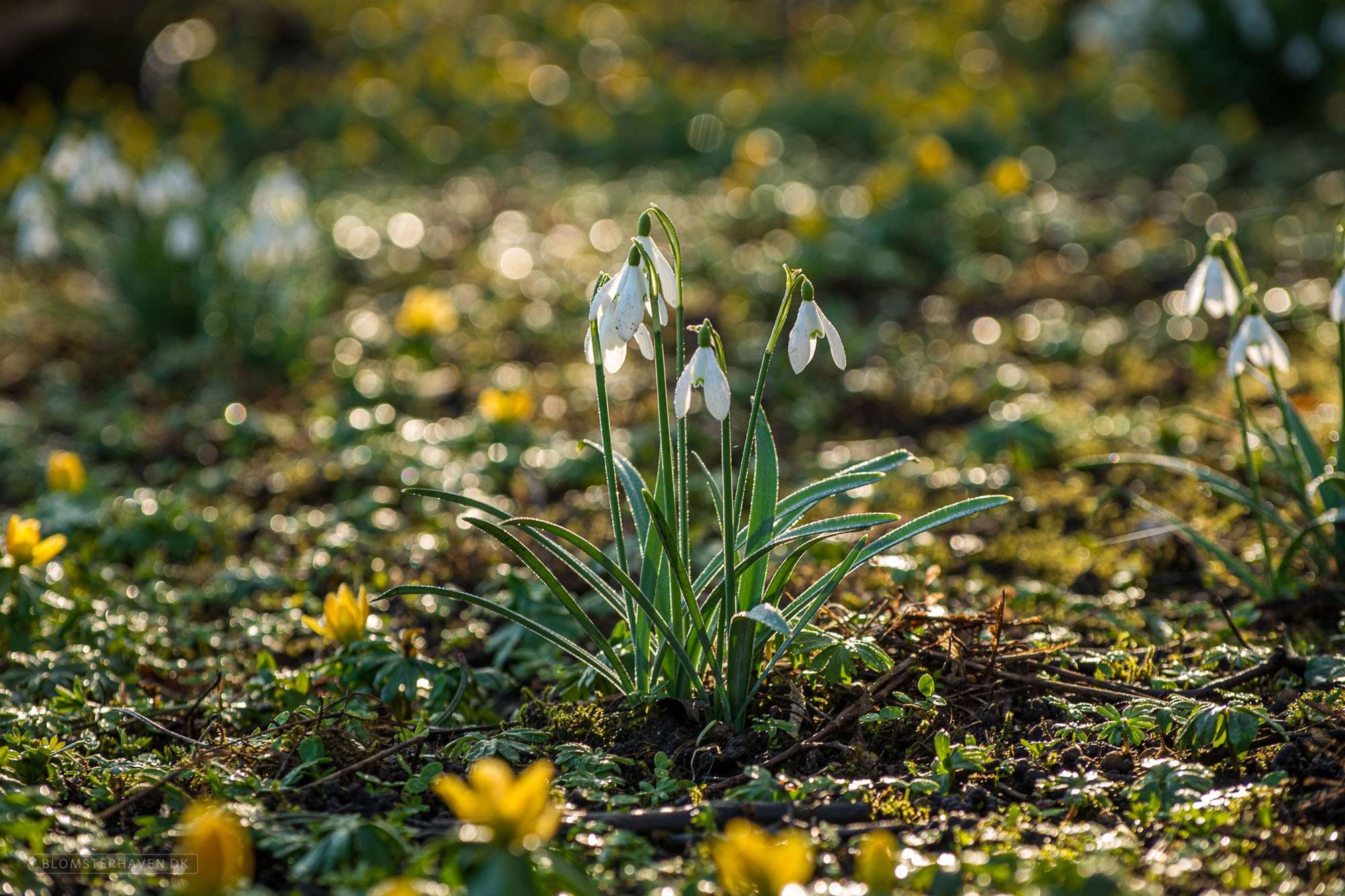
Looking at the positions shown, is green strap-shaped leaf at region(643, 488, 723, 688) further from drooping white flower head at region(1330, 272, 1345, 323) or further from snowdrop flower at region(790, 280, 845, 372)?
drooping white flower head at region(1330, 272, 1345, 323)

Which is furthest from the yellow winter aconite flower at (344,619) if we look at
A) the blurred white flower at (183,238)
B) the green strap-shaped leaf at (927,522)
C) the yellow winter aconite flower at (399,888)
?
the blurred white flower at (183,238)

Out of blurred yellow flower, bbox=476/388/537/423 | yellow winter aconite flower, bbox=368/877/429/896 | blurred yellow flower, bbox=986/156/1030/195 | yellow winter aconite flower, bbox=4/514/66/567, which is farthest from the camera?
blurred yellow flower, bbox=986/156/1030/195

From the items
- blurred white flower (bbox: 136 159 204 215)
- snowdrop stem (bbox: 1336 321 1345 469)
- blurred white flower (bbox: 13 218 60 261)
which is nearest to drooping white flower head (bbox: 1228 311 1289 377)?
snowdrop stem (bbox: 1336 321 1345 469)

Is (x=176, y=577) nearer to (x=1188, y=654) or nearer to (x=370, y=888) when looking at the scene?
(x=370, y=888)

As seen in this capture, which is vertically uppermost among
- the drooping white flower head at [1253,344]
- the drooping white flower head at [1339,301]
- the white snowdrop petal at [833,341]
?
the white snowdrop petal at [833,341]

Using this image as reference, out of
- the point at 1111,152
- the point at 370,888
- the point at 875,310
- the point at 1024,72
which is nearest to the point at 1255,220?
the point at 1111,152

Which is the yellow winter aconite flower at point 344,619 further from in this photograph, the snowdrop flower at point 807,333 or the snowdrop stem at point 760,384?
the snowdrop flower at point 807,333

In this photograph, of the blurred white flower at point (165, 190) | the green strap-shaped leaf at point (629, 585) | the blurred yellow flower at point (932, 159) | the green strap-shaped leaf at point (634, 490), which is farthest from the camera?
the blurred yellow flower at point (932, 159)
